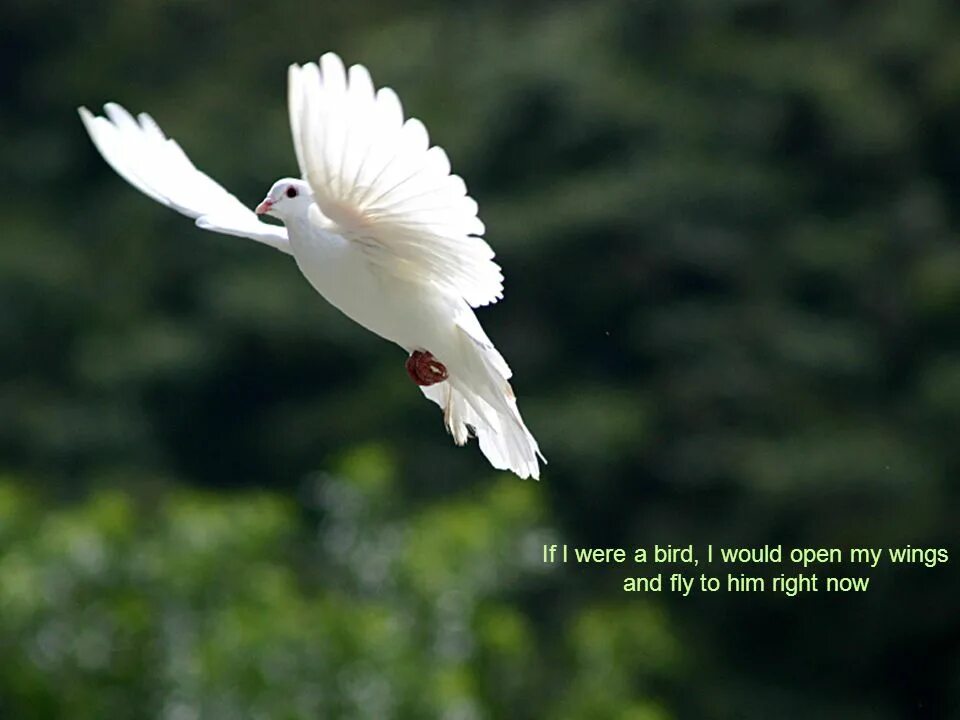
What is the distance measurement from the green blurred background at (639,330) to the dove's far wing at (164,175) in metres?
11.6

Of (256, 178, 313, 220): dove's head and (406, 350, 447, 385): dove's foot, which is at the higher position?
(256, 178, 313, 220): dove's head

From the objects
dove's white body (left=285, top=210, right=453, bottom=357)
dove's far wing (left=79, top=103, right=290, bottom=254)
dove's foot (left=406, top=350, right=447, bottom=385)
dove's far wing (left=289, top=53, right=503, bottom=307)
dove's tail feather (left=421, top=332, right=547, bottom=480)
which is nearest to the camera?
dove's far wing (left=289, top=53, right=503, bottom=307)

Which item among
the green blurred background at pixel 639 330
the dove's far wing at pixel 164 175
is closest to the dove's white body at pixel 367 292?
the dove's far wing at pixel 164 175

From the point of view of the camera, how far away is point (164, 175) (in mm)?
7273

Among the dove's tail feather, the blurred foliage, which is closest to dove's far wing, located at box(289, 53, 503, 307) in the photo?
the dove's tail feather

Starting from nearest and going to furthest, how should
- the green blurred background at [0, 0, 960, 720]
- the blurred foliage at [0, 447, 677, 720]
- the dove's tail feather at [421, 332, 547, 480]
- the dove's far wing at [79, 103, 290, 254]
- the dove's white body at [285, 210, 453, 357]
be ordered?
the dove's white body at [285, 210, 453, 357] < the dove's tail feather at [421, 332, 547, 480] < the dove's far wing at [79, 103, 290, 254] < the blurred foliage at [0, 447, 677, 720] < the green blurred background at [0, 0, 960, 720]

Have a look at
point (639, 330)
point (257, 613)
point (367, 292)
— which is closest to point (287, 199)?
point (367, 292)

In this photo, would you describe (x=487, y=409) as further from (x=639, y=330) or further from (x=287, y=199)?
(x=639, y=330)

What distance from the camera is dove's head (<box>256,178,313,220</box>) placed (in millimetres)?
6227

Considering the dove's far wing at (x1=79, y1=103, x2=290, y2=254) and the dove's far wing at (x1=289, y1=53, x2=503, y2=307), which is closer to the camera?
the dove's far wing at (x1=289, y1=53, x2=503, y2=307)

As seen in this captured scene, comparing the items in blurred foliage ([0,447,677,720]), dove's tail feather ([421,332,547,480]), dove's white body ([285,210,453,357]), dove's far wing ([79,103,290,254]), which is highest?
blurred foliage ([0,447,677,720])

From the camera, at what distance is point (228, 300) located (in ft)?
71.2

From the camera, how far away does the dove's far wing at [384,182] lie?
→ 5398mm

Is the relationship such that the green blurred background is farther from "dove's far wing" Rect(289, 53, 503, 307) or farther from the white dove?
"dove's far wing" Rect(289, 53, 503, 307)
